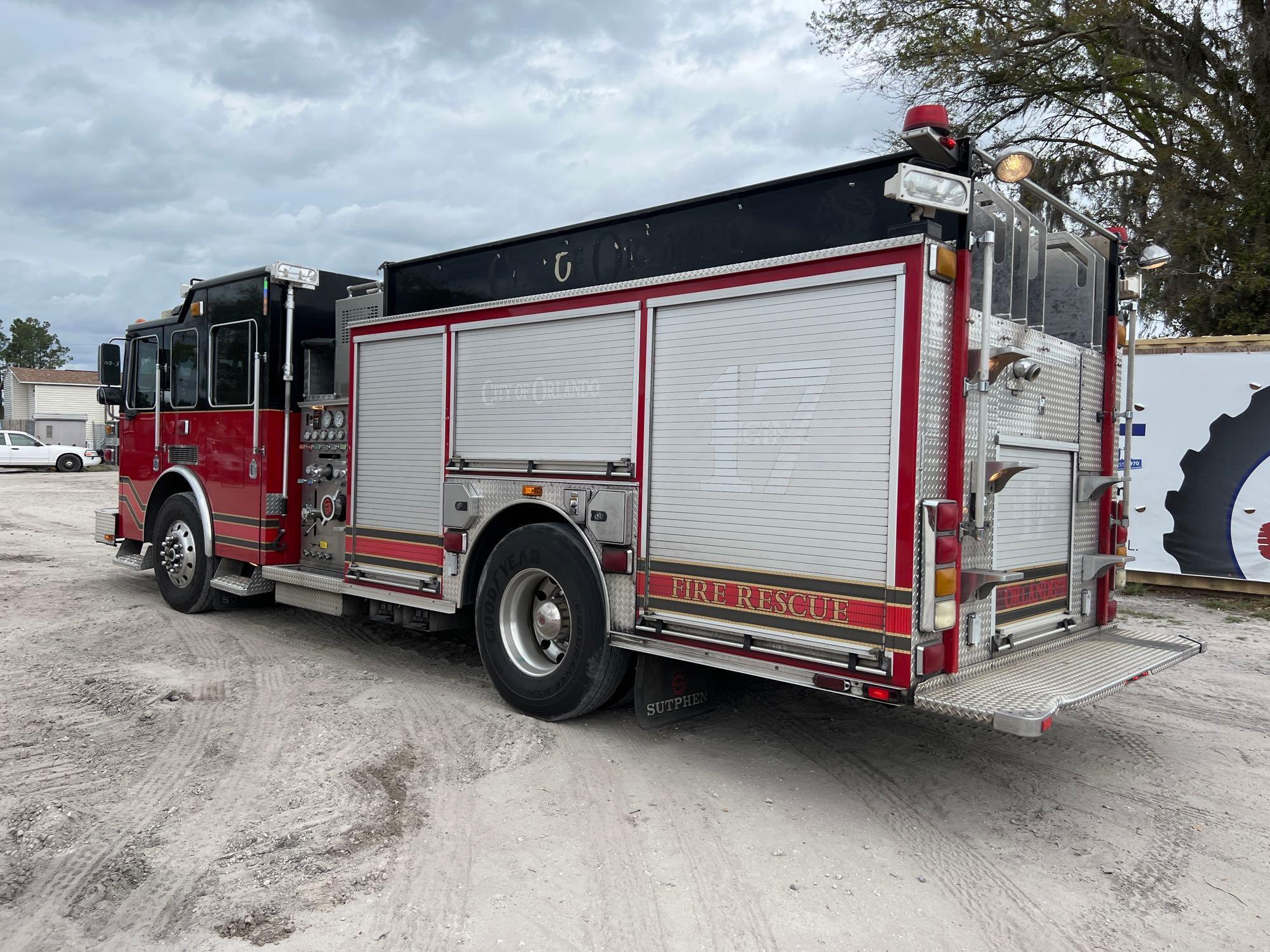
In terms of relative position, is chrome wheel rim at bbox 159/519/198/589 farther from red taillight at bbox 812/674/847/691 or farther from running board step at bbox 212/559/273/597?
red taillight at bbox 812/674/847/691

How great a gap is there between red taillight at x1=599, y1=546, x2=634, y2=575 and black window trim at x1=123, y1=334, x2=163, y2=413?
5914mm

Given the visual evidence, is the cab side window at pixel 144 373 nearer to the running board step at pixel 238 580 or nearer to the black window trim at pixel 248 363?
the black window trim at pixel 248 363

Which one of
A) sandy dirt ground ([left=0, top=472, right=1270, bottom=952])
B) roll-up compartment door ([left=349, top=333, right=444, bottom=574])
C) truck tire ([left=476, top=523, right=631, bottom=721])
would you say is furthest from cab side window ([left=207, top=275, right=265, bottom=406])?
truck tire ([left=476, top=523, right=631, bottom=721])

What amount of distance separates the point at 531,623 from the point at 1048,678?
9.61ft

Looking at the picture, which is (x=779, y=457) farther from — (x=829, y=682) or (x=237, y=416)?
(x=237, y=416)

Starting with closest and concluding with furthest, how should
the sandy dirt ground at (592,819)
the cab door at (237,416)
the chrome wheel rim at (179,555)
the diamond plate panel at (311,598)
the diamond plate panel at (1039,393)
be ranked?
the sandy dirt ground at (592,819) < the diamond plate panel at (1039,393) < the diamond plate panel at (311,598) < the cab door at (237,416) < the chrome wheel rim at (179,555)

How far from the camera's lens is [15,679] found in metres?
6.09

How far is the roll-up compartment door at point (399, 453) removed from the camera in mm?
6102

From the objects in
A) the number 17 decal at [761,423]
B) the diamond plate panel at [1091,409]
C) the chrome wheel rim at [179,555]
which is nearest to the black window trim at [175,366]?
the chrome wheel rim at [179,555]

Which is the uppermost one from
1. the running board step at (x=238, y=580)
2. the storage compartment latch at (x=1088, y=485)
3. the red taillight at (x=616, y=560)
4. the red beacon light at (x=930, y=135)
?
the red beacon light at (x=930, y=135)

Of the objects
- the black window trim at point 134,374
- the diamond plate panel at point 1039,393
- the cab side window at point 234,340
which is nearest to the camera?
the diamond plate panel at point 1039,393

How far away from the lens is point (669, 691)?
514 centimetres

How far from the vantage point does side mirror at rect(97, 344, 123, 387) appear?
9203 millimetres

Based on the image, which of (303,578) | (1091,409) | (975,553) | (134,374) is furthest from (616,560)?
(134,374)
